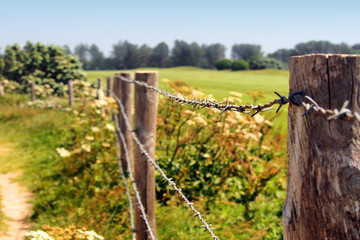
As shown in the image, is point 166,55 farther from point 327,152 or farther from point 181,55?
point 327,152

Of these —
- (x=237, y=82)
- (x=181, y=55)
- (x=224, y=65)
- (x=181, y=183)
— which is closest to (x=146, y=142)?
(x=181, y=183)

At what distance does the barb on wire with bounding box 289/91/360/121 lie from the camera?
77cm

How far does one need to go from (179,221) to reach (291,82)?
264 cm

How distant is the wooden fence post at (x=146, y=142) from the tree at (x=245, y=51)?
78.9 meters

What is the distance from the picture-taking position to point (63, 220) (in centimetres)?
359

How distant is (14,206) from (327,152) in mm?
4333

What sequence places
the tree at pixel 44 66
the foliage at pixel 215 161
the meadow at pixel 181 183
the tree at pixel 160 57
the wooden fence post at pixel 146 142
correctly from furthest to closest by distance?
the tree at pixel 160 57 → the tree at pixel 44 66 → the foliage at pixel 215 161 → the meadow at pixel 181 183 → the wooden fence post at pixel 146 142

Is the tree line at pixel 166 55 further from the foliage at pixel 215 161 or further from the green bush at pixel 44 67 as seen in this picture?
the foliage at pixel 215 161

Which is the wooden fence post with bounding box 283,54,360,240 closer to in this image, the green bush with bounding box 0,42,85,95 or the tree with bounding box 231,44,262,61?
the green bush with bounding box 0,42,85,95

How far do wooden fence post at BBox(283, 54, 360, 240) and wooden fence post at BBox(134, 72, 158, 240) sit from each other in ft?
6.37

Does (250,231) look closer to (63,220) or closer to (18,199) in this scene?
(63,220)

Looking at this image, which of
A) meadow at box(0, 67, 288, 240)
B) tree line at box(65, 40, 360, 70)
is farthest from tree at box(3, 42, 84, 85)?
tree line at box(65, 40, 360, 70)

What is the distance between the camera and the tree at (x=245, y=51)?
273 feet

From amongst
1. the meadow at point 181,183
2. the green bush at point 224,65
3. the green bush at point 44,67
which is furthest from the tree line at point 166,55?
the meadow at point 181,183
